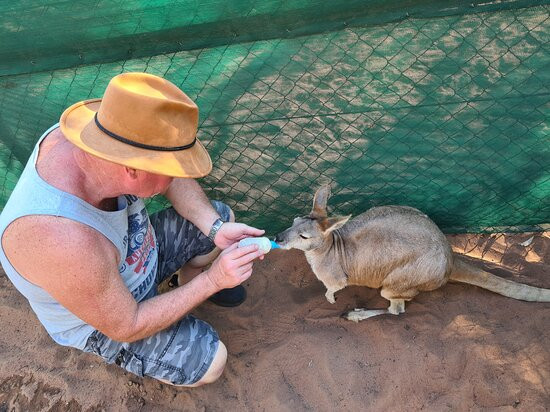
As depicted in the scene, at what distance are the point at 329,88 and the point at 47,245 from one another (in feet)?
6.16

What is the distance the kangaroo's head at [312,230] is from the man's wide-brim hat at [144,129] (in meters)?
1.27

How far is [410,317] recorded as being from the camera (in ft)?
11.4

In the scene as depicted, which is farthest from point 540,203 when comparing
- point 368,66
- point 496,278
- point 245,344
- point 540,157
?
point 245,344

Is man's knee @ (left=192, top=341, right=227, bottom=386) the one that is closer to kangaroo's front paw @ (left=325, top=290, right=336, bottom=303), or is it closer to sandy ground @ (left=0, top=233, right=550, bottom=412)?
sandy ground @ (left=0, top=233, right=550, bottom=412)

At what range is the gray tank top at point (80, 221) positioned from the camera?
7.02 feet

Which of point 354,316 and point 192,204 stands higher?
point 192,204

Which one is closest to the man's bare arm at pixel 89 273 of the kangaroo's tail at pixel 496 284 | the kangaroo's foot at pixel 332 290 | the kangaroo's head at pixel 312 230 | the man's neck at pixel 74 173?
the man's neck at pixel 74 173

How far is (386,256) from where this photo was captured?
11.0 feet

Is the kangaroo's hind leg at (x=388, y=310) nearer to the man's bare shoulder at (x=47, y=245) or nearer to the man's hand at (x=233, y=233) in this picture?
the man's hand at (x=233, y=233)

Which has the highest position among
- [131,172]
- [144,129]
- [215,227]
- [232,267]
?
[144,129]

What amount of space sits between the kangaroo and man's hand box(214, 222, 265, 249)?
1.19ft

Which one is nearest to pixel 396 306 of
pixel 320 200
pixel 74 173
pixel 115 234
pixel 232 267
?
pixel 320 200

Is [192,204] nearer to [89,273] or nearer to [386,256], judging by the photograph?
[89,273]

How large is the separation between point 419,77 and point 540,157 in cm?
114
